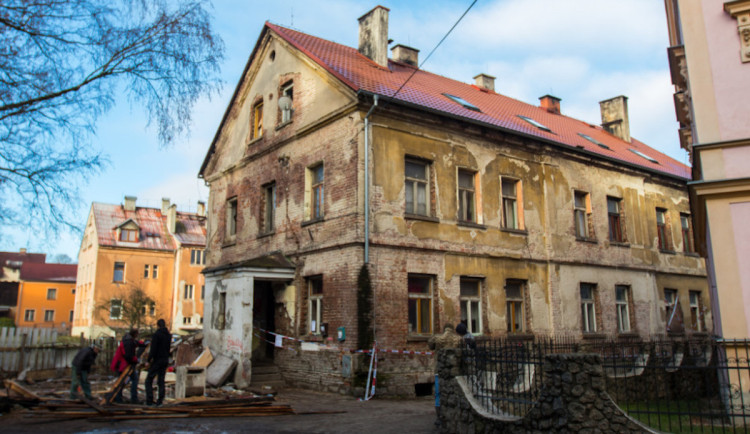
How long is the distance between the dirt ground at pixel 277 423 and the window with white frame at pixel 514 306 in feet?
19.4

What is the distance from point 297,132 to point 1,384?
10.4 metres

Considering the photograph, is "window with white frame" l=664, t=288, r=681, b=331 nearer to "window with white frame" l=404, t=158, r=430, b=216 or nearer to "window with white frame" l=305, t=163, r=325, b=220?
"window with white frame" l=404, t=158, r=430, b=216

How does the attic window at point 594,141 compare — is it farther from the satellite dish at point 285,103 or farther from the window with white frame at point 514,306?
the satellite dish at point 285,103

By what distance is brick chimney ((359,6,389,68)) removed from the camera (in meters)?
19.2

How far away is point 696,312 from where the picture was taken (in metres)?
23.1

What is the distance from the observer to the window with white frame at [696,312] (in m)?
22.6

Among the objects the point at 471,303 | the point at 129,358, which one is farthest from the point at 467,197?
the point at 129,358

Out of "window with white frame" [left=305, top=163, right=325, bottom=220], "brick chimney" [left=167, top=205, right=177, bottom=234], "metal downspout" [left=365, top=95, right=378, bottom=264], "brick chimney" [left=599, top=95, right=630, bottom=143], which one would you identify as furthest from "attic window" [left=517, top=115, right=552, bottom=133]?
"brick chimney" [left=167, top=205, right=177, bottom=234]

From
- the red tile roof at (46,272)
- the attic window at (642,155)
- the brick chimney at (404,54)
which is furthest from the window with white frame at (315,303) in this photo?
the red tile roof at (46,272)

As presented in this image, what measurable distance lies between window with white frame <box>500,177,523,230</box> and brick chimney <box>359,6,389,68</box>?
565cm

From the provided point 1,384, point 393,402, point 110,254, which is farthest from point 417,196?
point 110,254

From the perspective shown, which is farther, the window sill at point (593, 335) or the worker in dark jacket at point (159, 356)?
the window sill at point (593, 335)

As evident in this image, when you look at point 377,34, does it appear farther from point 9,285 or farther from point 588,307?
point 9,285

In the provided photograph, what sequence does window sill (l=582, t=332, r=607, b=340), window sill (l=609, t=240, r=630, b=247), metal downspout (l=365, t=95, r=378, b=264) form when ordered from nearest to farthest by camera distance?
metal downspout (l=365, t=95, r=378, b=264) → window sill (l=582, t=332, r=607, b=340) → window sill (l=609, t=240, r=630, b=247)
